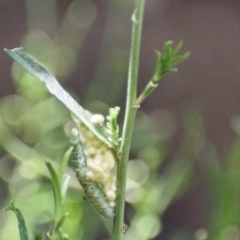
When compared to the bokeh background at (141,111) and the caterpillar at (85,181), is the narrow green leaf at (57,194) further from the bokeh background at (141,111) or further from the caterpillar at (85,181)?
the bokeh background at (141,111)

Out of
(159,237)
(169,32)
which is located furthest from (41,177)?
(169,32)

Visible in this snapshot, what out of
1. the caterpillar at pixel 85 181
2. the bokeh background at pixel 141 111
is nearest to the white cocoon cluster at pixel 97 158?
the caterpillar at pixel 85 181

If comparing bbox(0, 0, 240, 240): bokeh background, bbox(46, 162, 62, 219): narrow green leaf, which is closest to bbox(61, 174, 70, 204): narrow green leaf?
bbox(46, 162, 62, 219): narrow green leaf

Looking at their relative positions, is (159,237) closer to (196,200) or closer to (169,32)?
(196,200)

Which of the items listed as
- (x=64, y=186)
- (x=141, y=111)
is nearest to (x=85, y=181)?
(x=64, y=186)

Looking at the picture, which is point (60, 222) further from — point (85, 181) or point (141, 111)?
point (141, 111)

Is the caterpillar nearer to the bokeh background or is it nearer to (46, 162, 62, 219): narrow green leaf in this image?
Answer: (46, 162, 62, 219): narrow green leaf

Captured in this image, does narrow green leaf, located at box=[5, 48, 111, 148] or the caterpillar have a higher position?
narrow green leaf, located at box=[5, 48, 111, 148]
